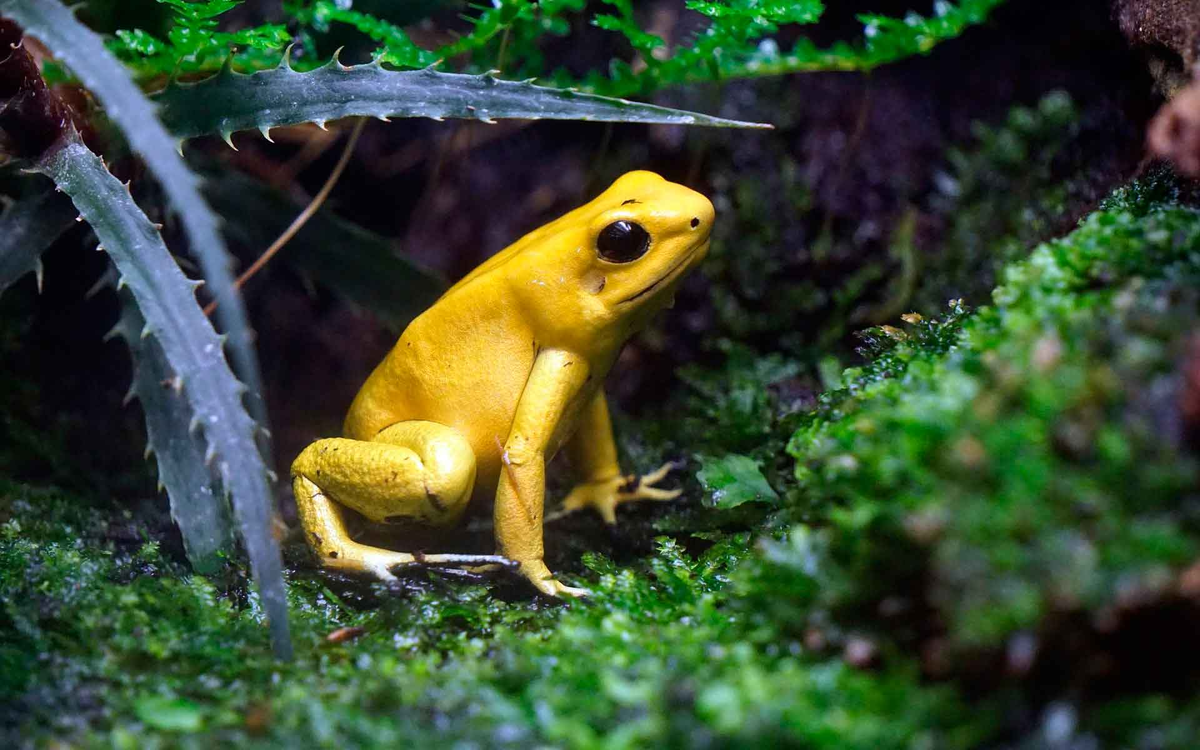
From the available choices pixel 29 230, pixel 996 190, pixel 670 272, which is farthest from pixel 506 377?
pixel 996 190

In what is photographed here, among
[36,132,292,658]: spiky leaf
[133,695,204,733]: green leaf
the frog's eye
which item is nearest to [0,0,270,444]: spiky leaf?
[36,132,292,658]: spiky leaf

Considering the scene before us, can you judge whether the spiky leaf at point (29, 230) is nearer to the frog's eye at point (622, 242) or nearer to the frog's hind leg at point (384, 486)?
the frog's hind leg at point (384, 486)

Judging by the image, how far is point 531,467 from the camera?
6.33 feet

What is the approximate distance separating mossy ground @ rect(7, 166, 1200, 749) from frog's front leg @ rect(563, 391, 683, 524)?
47 centimetres

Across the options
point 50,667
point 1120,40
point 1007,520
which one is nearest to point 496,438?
point 50,667

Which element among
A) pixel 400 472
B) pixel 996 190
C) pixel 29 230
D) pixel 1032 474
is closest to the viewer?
pixel 1032 474

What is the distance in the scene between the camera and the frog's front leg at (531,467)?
6.27ft

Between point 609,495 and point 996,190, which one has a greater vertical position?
point 996,190

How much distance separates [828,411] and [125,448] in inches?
79.8

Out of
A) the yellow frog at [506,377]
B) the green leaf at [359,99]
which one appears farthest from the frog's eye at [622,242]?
the green leaf at [359,99]

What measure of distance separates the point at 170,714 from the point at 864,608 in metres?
1.02

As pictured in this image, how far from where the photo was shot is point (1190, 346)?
1.10 m

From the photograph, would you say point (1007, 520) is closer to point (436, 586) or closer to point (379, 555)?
point (436, 586)

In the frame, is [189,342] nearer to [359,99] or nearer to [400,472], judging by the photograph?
[400,472]
